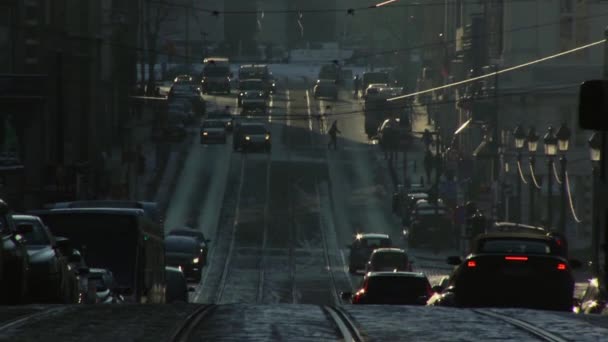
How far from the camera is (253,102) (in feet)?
345

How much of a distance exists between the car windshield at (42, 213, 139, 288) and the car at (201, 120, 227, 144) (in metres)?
64.2

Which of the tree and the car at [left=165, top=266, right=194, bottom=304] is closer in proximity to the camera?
the car at [left=165, top=266, right=194, bottom=304]

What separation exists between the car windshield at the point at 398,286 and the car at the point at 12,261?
9.99m

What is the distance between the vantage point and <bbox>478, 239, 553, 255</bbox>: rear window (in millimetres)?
22531

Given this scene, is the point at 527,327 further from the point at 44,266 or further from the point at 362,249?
the point at 362,249

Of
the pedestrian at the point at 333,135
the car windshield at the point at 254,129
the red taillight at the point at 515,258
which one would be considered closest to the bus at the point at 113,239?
the red taillight at the point at 515,258

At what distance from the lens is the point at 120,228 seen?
25828 mm

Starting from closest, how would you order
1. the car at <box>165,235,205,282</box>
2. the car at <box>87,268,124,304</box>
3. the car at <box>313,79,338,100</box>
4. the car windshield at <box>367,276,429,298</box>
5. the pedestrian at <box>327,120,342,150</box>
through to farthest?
1. the car at <box>87,268,124,304</box>
2. the car windshield at <box>367,276,429,298</box>
3. the car at <box>165,235,205,282</box>
4. the pedestrian at <box>327,120,342,150</box>
5. the car at <box>313,79,338,100</box>

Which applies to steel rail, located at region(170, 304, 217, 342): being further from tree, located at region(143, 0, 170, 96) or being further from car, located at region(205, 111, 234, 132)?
tree, located at region(143, 0, 170, 96)

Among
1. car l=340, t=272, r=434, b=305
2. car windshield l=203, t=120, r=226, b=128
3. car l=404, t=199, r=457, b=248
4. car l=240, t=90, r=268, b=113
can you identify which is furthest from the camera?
car l=240, t=90, r=268, b=113

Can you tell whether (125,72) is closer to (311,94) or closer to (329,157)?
(329,157)

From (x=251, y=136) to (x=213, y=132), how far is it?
4.38m

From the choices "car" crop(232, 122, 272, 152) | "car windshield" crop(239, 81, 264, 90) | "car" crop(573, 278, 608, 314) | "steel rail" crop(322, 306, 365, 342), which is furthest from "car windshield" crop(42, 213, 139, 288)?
"car windshield" crop(239, 81, 264, 90)

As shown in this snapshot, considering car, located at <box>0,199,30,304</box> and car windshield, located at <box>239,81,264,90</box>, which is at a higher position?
car, located at <box>0,199,30,304</box>
